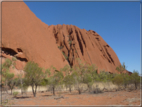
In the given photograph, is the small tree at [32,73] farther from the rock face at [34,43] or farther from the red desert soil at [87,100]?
the rock face at [34,43]

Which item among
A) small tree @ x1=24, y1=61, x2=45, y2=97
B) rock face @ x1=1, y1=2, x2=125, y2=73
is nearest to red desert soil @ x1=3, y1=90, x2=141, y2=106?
small tree @ x1=24, y1=61, x2=45, y2=97

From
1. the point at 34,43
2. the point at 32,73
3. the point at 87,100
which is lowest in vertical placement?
the point at 87,100

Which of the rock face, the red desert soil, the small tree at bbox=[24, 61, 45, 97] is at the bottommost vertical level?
the red desert soil

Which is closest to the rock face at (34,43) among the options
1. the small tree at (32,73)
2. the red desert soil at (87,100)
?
the small tree at (32,73)

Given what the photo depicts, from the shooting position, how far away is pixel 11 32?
34344 mm

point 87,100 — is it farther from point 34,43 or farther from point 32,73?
point 34,43

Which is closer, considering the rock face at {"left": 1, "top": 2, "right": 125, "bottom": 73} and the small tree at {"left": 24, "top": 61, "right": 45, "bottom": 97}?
the small tree at {"left": 24, "top": 61, "right": 45, "bottom": 97}

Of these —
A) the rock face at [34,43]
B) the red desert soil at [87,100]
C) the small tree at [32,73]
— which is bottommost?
the red desert soil at [87,100]

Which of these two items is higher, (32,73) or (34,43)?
(34,43)

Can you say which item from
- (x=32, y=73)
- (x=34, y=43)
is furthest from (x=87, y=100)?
(x=34, y=43)

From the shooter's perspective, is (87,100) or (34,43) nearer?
(87,100)

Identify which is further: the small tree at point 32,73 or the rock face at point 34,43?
the rock face at point 34,43

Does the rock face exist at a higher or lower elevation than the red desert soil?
higher

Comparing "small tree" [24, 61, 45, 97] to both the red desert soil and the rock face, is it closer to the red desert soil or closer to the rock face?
the red desert soil
